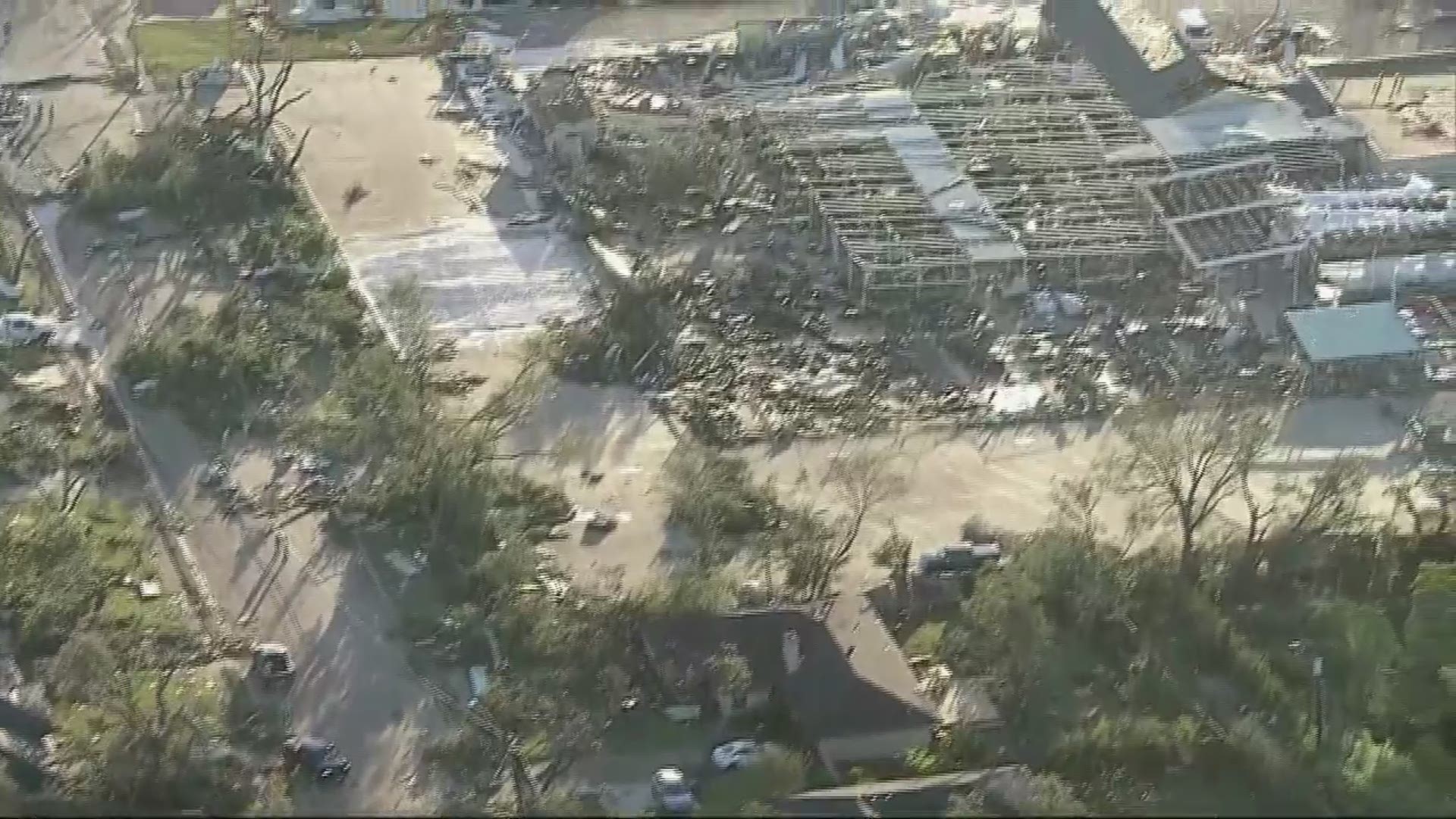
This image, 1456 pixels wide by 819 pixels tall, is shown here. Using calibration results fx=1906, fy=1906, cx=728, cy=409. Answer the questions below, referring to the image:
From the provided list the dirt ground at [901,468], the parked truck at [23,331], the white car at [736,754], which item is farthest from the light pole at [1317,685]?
the parked truck at [23,331]

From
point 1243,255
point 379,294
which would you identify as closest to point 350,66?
point 379,294

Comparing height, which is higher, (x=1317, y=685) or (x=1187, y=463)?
(x=1187, y=463)

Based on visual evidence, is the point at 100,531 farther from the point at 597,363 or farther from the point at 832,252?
the point at 832,252

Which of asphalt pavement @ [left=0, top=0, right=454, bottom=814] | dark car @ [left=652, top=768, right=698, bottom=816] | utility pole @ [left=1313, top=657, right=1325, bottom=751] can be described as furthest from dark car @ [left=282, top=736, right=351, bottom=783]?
utility pole @ [left=1313, top=657, right=1325, bottom=751]

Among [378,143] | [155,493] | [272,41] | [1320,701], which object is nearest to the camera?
[1320,701]

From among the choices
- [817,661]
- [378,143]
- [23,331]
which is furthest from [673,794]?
[378,143]

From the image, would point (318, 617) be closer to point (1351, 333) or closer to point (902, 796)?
point (902, 796)
